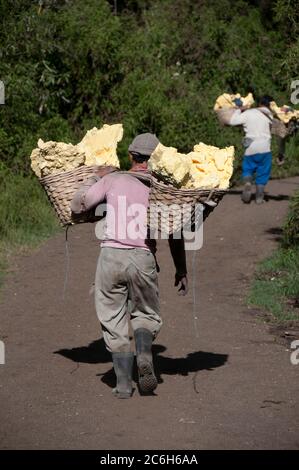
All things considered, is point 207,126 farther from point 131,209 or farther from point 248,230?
point 131,209

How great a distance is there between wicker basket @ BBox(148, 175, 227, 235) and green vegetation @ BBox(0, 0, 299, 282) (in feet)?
17.3

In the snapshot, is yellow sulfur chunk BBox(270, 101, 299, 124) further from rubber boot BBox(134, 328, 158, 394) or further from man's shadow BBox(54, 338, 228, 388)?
rubber boot BBox(134, 328, 158, 394)

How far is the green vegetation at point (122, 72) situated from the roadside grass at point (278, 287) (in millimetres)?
2113

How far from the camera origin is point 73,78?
54.8 feet

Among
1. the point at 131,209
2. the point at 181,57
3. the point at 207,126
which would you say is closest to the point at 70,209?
the point at 131,209

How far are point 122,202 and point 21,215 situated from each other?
648cm

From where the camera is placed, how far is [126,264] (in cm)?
742

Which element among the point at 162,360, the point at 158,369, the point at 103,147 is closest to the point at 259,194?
the point at 162,360

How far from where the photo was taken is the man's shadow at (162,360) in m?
8.26

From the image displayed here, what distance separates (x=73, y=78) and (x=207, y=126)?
2331mm

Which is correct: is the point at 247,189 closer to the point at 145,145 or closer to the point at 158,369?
the point at 158,369

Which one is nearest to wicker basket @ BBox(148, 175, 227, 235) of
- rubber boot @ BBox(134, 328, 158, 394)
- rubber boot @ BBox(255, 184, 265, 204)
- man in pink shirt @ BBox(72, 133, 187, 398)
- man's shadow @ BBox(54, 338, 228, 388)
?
man in pink shirt @ BBox(72, 133, 187, 398)

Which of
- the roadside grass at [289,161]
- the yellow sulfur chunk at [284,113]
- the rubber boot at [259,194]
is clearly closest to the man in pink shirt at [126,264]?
the rubber boot at [259,194]

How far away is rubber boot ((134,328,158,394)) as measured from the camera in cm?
738
